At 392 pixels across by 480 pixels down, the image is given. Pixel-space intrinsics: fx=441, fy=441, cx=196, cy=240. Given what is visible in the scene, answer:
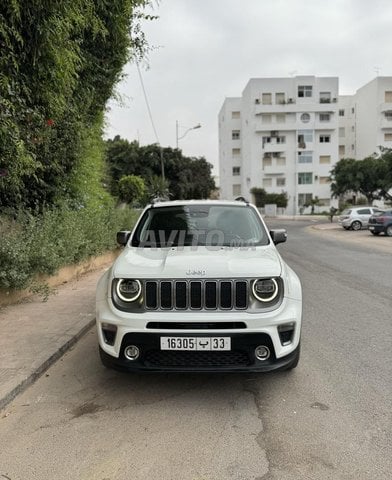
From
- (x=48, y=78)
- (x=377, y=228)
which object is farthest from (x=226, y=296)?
(x=377, y=228)

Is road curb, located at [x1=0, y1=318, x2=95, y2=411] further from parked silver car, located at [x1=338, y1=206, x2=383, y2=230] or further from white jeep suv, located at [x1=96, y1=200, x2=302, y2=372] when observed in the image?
parked silver car, located at [x1=338, y1=206, x2=383, y2=230]

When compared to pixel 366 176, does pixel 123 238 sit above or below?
below

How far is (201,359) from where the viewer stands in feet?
11.9

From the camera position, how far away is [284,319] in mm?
3668

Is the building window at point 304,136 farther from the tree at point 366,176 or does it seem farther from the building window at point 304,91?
the tree at point 366,176

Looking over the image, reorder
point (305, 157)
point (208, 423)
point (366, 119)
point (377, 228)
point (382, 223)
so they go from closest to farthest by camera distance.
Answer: point (208, 423)
point (382, 223)
point (377, 228)
point (305, 157)
point (366, 119)

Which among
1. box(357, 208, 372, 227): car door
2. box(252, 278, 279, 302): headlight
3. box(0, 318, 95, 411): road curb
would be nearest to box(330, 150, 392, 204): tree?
box(357, 208, 372, 227): car door

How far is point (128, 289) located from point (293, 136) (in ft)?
214

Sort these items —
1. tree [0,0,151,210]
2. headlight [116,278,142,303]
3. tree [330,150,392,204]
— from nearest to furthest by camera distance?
headlight [116,278,142,303] < tree [0,0,151,210] < tree [330,150,392,204]

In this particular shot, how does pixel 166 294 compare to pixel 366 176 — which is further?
pixel 366 176

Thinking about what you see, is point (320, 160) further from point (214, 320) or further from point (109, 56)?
point (214, 320)

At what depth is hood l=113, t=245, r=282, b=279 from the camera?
372 centimetres

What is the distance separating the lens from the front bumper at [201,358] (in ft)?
11.8

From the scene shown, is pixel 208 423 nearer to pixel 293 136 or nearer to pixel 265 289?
pixel 265 289
